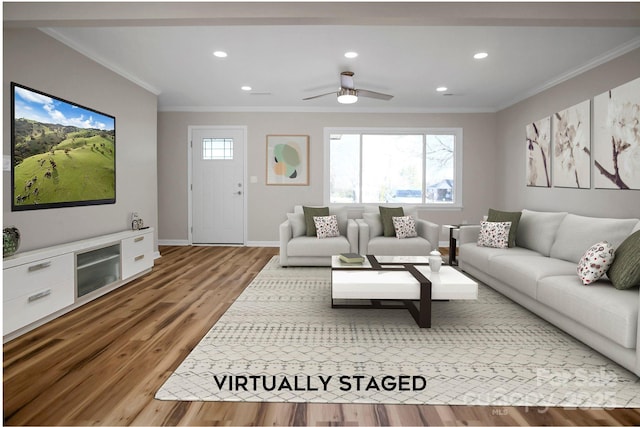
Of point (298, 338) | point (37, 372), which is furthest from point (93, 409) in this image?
point (298, 338)

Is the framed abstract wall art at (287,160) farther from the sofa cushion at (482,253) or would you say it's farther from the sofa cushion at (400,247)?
the sofa cushion at (482,253)

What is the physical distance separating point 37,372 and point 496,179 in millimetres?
7172

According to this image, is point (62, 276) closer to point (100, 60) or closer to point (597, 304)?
point (100, 60)

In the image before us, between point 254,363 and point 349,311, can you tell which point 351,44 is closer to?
point 349,311

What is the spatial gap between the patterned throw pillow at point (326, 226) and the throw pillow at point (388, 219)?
680mm

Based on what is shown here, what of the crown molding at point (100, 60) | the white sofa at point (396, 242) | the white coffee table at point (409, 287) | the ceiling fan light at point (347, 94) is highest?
the crown molding at point (100, 60)

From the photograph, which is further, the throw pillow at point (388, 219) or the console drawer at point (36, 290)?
the throw pillow at point (388, 219)

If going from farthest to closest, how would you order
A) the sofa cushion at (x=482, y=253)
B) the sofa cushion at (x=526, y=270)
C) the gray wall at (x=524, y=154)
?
1. the sofa cushion at (x=482, y=253)
2. the gray wall at (x=524, y=154)
3. the sofa cushion at (x=526, y=270)

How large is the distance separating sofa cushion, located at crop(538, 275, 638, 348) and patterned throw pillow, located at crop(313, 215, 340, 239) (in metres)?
2.87

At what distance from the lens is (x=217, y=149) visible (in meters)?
7.41

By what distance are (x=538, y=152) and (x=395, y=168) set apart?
8.12 ft

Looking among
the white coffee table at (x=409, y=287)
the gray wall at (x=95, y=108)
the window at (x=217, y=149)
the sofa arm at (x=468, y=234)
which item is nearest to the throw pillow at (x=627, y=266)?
the white coffee table at (x=409, y=287)

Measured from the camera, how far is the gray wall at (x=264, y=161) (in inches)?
287

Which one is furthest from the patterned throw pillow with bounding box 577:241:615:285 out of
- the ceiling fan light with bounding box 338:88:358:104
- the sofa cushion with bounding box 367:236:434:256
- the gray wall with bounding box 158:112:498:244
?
the gray wall with bounding box 158:112:498:244
